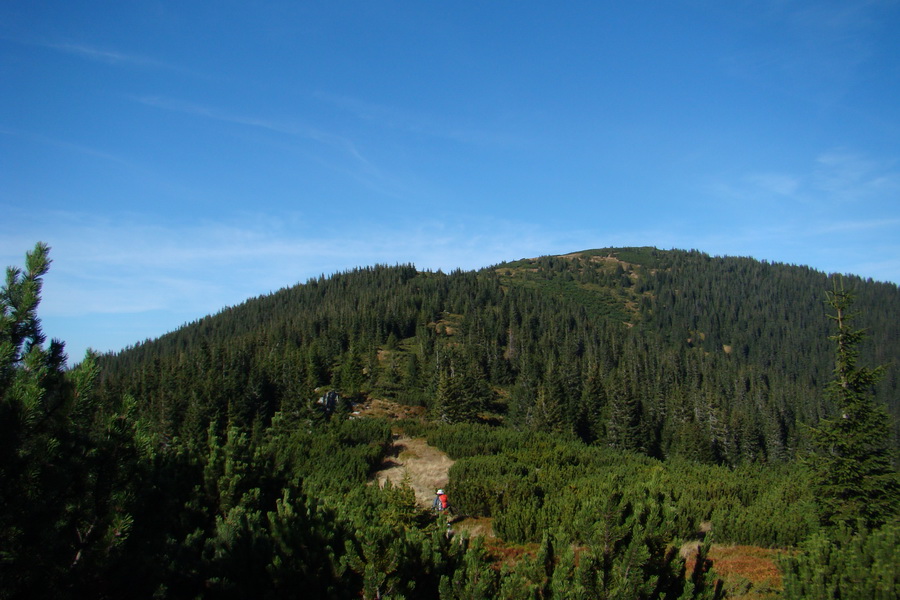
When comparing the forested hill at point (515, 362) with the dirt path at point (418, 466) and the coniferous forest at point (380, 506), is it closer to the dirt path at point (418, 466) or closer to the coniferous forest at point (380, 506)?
the coniferous forest at point (380, 506)

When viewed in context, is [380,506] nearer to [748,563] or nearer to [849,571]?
[849,571]

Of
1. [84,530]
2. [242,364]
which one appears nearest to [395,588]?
[84,530]

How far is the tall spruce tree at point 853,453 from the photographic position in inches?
581

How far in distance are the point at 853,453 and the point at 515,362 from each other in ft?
283

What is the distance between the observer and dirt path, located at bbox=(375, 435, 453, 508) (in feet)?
88.0

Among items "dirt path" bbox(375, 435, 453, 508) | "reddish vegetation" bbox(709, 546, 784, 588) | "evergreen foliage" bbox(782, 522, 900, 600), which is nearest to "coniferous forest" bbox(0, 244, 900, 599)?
"evergreen foliage" bbox(782, 522, 900, 600)

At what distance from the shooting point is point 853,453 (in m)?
15.2

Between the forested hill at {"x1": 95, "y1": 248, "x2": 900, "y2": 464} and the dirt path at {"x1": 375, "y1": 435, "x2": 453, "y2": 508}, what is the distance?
822 centimetres

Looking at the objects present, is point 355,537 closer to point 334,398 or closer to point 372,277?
point 334,398

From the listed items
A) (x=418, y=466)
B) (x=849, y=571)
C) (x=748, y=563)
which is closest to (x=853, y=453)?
(x=748, y=563)

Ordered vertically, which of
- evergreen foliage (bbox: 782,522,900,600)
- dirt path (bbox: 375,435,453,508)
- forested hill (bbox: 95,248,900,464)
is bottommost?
dirt path (bbox: 375,435,453,508)

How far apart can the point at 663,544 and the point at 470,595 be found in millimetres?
2664

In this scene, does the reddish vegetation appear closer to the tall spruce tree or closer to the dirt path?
the tall spruce tree

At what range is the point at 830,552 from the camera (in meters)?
8.33
